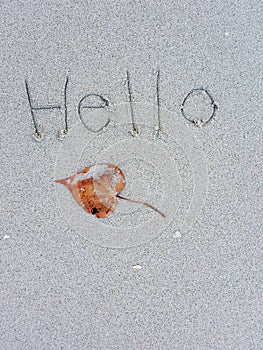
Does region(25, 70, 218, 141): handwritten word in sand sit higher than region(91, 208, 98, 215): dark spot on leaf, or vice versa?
region(25, 70, 218, 141): handwritten word in sand

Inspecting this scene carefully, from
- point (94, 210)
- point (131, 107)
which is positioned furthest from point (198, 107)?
point (94, 210)

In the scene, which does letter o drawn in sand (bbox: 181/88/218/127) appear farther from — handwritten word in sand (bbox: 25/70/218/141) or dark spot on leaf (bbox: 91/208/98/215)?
dark spot on leaf (bbox: 91/208/98/215)

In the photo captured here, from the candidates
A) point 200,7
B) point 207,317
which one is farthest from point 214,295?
point 200,7

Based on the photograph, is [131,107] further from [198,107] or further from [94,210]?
[94,210]

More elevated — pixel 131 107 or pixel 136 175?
pixel 131 107

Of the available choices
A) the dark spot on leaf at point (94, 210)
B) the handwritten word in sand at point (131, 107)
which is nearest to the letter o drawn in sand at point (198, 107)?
the handwritten word in sand at point (131, 107)

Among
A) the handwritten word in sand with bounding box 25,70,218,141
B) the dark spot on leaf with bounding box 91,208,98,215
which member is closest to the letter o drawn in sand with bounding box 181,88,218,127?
the handwritten word in sand with bounding box 25,70,218,141

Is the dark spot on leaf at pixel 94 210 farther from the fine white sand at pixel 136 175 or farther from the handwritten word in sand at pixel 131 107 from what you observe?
the handwritten word in sand at pixel 131 107

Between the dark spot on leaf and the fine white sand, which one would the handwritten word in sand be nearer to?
the fine white sand
